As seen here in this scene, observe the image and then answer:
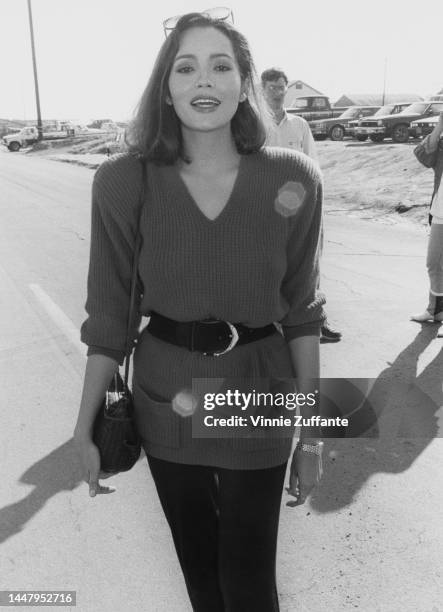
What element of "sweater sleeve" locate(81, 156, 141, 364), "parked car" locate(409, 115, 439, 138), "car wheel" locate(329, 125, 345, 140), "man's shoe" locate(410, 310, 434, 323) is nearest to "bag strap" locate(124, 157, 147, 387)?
"sweater sleeve" locate(81, 156, 141, 364)

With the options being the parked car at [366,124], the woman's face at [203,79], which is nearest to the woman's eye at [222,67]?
the woman's face at [203,79]

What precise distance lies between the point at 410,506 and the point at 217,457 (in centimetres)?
160

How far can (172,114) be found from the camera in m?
1.85

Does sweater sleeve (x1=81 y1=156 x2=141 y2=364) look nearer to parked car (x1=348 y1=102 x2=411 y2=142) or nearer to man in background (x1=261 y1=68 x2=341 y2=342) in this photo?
man in background (x1=261 y1=68 x2=341 y2=342)

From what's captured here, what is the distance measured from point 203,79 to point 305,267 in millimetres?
584

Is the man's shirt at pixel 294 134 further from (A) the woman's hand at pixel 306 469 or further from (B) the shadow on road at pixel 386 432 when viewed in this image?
(A) the woman's hand at pixel 306 469

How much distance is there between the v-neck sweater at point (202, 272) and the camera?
1682 millimetres

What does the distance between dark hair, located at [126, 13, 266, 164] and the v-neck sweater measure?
0.17 ft

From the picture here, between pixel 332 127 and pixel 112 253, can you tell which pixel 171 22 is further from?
pixel 332 127

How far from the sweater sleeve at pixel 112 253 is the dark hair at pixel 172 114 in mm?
93

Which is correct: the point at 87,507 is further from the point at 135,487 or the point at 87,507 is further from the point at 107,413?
the point at 107,413

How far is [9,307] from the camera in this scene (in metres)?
6.18

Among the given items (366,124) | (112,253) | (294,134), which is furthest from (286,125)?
(366,124)

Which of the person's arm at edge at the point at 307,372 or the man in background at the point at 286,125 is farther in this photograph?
the man in background at the point at 286,125
